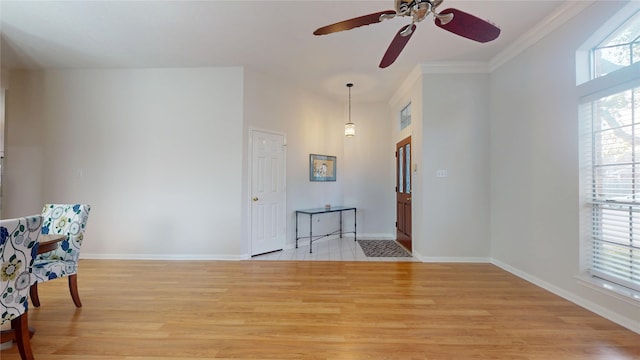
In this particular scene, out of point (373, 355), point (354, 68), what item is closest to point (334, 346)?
point (373, 355)

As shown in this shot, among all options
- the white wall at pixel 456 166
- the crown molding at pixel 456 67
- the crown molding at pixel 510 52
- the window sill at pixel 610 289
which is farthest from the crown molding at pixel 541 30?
the window sill at pixel 610 289

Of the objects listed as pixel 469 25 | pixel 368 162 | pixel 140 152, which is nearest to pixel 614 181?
pixel 469 25

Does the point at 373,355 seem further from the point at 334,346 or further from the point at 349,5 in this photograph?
the point at 349,5

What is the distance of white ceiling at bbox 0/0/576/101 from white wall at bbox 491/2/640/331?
402 millimetres

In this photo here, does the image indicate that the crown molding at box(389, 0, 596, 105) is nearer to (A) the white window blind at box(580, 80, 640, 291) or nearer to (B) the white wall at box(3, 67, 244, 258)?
(A) the white window blind at box(580, 80, 640, 291)

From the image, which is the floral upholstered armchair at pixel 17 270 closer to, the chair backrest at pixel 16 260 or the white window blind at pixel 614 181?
the chair backrest at pixel 16 260

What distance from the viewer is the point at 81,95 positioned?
165 inches

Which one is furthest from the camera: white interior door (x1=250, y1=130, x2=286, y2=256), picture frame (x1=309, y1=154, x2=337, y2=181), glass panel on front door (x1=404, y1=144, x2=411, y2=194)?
picture frame (x1=309, y1=154, x2=337, y2=181)

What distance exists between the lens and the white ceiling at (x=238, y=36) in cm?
272

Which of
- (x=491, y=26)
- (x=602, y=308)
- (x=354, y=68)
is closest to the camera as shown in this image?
(x=491, y=26)

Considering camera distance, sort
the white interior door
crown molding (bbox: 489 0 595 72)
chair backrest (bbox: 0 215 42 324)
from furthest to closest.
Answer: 1. the white interior door
2. crown molding (bbox: 489 0 595 72)
3. chair backrest (bbox: 0 215 42 324)

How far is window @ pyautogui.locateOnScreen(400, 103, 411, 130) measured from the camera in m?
4.92

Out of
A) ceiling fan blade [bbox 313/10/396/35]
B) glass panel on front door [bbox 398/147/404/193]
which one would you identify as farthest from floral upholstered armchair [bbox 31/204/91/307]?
glass panel on front door [bbox 398/147/404/193]

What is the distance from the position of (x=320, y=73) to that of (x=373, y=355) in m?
3.81
